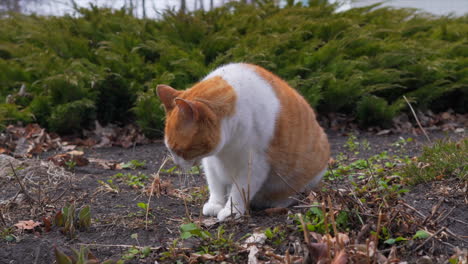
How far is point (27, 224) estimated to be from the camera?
2285mm

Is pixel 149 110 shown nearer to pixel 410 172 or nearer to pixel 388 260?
pixel 410 172

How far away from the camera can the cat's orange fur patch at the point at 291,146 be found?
2456 millimetres

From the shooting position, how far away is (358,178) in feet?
10.7

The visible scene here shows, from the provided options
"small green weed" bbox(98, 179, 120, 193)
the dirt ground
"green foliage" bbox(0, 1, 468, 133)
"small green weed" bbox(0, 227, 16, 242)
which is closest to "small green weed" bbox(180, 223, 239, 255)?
the dirt ground

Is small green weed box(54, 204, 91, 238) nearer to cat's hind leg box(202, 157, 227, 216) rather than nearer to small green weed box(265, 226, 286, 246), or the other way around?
cat's hind leg box(202, 157, 227, 216)

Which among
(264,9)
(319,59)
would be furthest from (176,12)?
(319,59)

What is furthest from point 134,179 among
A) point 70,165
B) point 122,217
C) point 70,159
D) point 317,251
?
point 317,251

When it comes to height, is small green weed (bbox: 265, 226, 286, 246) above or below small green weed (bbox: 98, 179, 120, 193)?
above

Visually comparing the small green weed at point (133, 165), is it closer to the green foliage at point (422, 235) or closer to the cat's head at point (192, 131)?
the cat's head at point (192, 131)

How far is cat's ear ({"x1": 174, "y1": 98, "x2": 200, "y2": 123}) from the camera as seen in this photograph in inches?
78.4

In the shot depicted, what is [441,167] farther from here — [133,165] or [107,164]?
[107,164]

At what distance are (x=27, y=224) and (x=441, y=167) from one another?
8.09 feet

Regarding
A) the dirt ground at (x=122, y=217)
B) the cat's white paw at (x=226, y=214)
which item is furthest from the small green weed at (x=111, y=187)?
the cat's white paw at (x=226, y=214)

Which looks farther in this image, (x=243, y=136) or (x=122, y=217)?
(x=122, y=217)
